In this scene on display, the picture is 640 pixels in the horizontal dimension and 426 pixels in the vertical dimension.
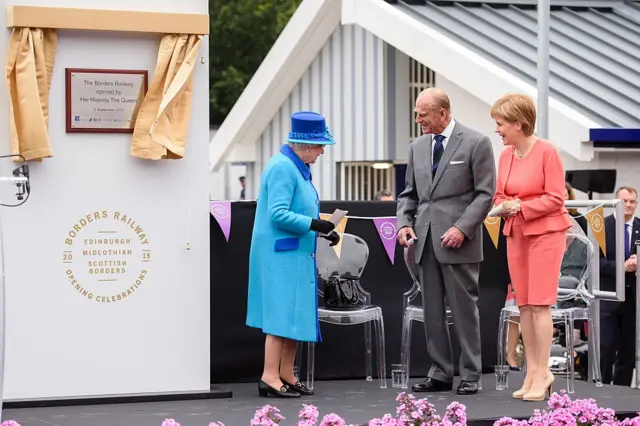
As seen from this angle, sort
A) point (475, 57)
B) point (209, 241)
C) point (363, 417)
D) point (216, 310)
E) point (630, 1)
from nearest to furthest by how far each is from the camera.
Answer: point (363, 417), point (209, 241), point (216, 310), point (475, 57), point (630, 1)

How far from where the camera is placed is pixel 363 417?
24.6ft

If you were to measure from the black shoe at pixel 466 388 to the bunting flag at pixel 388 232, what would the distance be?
139cm

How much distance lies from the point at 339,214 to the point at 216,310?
52.7 inches

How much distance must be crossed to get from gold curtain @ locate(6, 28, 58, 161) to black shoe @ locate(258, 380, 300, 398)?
1.84 m

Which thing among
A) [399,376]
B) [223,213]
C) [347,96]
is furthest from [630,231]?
[347,96]

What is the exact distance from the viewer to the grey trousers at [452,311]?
8398mm

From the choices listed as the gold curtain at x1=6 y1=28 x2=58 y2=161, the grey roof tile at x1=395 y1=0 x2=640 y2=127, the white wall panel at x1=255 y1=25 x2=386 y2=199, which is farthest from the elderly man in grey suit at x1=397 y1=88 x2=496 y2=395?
the white wall panel at x1=255 y1=25 x2=386 y2=199

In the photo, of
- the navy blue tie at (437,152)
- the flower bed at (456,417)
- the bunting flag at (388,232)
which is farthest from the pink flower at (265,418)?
the bunting flag at (388,232)

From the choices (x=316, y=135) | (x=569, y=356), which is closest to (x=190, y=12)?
(x=316, y=135)

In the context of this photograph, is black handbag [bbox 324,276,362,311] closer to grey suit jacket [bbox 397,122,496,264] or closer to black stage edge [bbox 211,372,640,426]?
black stage edge [bbox 211,372,640,426]

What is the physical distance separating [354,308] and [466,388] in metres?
1.00

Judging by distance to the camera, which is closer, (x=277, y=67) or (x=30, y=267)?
(x=30, y=267)

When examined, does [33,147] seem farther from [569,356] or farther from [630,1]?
[630,1]

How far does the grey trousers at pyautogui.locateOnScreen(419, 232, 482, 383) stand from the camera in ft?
27.6
